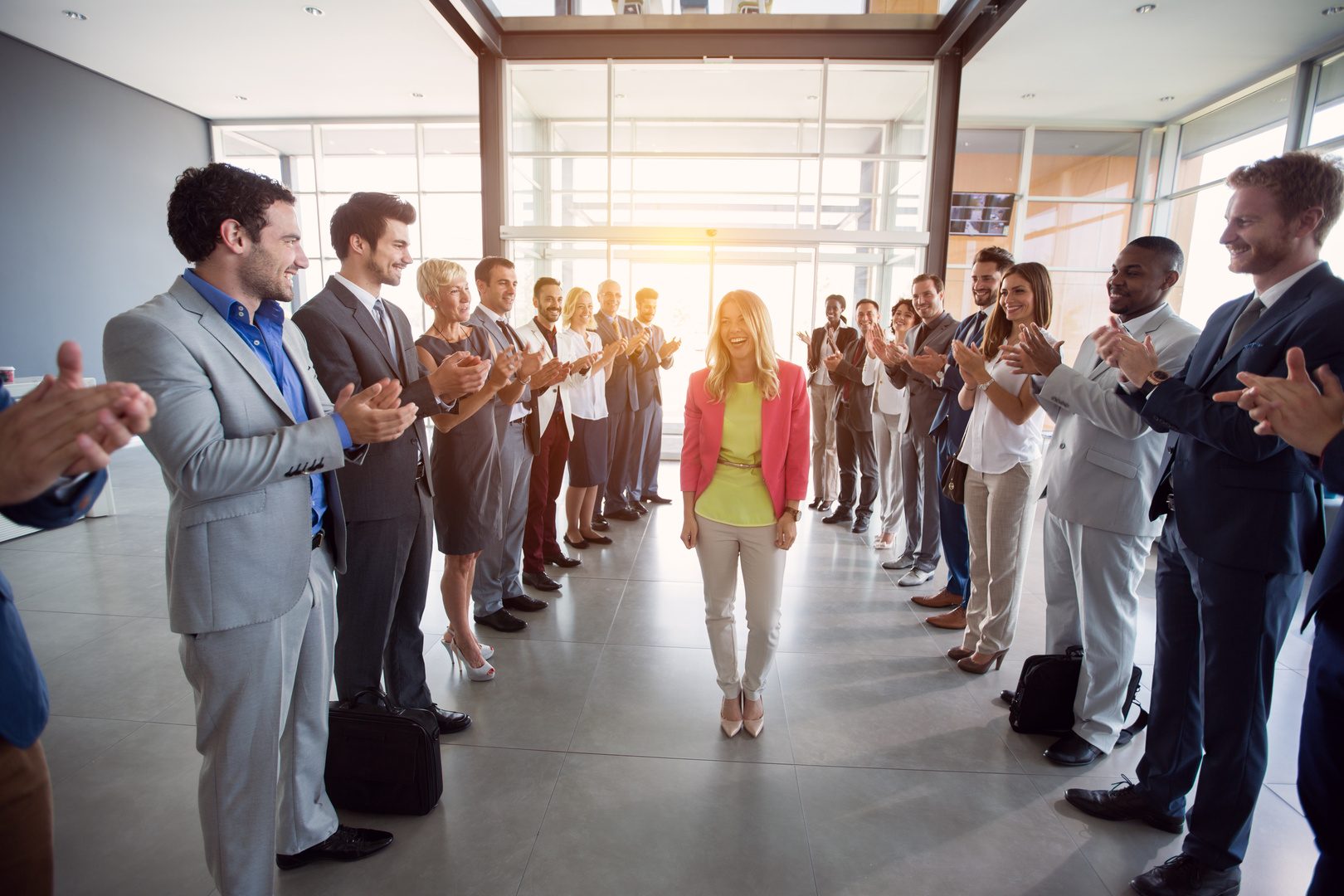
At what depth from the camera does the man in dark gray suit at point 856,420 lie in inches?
223

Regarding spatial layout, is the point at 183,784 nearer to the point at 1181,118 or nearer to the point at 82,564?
the point at 82,564

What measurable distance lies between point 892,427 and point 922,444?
91 centimetres

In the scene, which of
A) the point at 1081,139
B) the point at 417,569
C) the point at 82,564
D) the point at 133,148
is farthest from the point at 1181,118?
the point at 133,148

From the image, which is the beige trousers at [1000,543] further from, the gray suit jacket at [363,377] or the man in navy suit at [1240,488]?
the gray suit jacket at [363,377]

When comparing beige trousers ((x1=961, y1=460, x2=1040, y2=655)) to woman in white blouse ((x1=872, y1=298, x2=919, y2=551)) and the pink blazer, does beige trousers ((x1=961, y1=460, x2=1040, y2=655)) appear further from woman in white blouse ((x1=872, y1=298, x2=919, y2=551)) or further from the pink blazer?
woman in white blouse ((x1=872, y1=298, x2=919, y2=551))

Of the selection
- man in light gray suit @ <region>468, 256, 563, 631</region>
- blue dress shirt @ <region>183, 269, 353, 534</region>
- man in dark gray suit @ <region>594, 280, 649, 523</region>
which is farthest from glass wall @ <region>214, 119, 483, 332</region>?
blue dress shirt @ <region>183, 269, 353, 534</region>

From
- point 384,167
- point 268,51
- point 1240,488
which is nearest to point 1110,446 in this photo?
point 1240,488

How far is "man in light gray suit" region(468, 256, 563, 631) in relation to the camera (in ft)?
10.9

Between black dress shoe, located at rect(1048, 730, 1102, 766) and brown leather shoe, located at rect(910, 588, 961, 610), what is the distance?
143cm

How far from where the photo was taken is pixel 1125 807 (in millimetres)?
2219

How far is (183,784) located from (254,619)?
1.41 m

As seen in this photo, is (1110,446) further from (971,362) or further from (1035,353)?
(971,362)

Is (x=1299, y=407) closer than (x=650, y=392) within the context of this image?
Yes

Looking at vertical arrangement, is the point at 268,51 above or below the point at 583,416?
above
